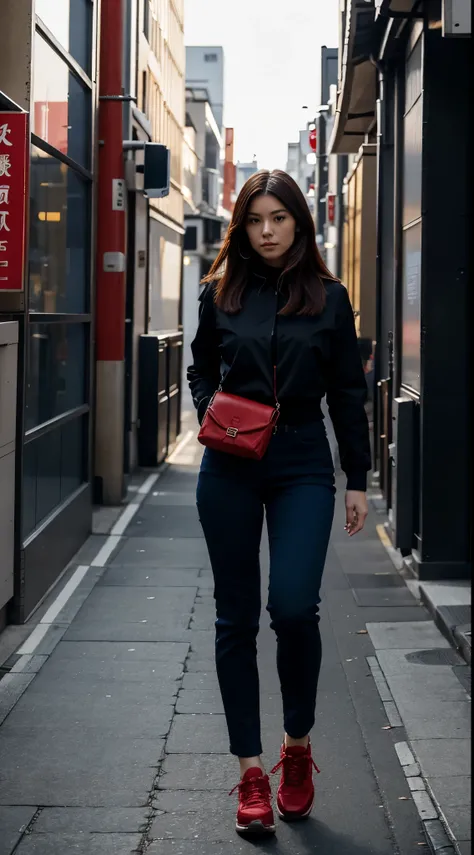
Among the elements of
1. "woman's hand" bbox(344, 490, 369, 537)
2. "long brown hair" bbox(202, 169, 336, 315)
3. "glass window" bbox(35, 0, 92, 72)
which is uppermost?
"glass window" bbox(35, 0, 92, 72)

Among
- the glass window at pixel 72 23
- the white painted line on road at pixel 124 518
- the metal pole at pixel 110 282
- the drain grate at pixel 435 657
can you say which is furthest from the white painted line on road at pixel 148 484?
the drain grate at pixel 435 657

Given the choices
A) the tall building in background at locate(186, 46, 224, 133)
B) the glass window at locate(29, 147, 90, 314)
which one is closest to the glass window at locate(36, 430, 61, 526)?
the glass window at locate(29, 147, 90, 314)

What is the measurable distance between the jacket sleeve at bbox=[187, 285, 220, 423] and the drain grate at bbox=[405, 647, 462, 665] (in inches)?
97.4

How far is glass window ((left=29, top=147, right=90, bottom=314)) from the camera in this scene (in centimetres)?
778

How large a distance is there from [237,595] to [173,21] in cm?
1730

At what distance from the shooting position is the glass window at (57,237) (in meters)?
7.78

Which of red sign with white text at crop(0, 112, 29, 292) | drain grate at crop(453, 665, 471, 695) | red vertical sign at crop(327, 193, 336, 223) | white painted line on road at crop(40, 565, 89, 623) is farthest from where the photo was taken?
red vertical sign at crop(327, 193, 336, 223)

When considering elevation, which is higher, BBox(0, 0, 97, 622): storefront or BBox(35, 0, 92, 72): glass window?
BBox(35, 0, 92, 72): glass window

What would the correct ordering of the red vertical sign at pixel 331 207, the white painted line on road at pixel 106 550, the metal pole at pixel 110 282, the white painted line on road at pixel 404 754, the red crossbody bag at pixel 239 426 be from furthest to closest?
the red vertical sign at pixel 331 207 < the metal pole at pixel 110 282 < the white painted line on road at pixel 106 550 < the white painted line on road at pixel 404 754 < the red crossbody bag at pixel 239 426

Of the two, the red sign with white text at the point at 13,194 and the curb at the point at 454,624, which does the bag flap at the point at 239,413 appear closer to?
the curb at the point at 454,624

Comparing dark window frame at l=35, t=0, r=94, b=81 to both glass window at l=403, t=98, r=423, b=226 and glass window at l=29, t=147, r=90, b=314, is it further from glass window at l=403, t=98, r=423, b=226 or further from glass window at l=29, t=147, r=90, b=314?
glass window at l=403, t=98, r=423, b=226

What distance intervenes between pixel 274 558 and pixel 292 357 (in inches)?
24.6

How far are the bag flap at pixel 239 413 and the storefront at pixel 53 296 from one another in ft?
10.4

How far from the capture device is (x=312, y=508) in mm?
4066
